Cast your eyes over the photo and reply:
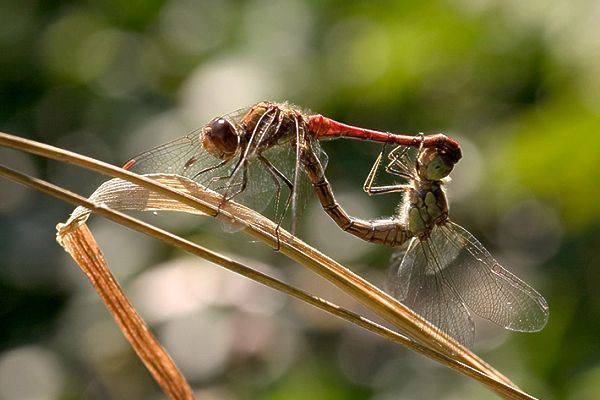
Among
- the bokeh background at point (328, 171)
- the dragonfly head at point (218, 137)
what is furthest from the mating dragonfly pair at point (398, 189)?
the bokeh background at point (328, 171)

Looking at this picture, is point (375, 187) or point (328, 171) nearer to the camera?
point (375, 187)

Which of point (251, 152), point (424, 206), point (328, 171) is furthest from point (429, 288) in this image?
point (328, 171)

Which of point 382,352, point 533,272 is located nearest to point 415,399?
point 382,352

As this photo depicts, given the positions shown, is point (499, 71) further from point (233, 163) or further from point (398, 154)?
point (233, 163)

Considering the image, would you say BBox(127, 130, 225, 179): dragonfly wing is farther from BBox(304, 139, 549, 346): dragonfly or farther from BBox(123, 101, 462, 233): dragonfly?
BBox(304, 139, 549, 346): dragonfly

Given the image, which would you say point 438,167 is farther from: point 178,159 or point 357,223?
point 178,159

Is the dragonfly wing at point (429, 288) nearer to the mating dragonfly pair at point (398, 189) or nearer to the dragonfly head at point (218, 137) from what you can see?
the mating dragonfly pair at point (398, 189)

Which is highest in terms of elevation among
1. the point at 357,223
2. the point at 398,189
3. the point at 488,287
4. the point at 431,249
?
the point at 398,189

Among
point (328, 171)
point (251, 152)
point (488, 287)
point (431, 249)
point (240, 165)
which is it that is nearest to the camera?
point (240, 165)

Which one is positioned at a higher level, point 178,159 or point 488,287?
point 178,159
